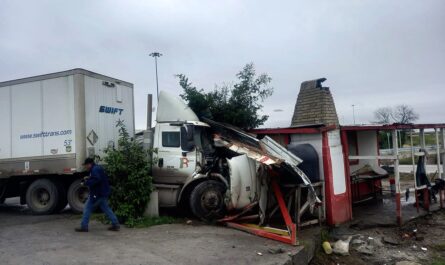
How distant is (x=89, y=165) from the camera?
27.6 ft

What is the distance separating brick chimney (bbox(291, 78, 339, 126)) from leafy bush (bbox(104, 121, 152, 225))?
5.82 meters

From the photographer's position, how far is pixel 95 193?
852 cm

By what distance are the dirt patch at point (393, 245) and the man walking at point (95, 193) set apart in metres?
4.29

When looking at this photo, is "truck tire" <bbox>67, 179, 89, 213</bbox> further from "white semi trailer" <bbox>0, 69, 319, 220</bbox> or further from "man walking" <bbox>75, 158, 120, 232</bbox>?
"man walking" <bbox>75, 158, 120, 232</bbox>

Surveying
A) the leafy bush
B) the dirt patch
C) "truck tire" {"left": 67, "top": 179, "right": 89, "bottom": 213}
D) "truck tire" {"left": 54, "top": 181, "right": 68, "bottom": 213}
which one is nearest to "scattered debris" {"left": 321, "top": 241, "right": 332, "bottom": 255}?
the dirt patch

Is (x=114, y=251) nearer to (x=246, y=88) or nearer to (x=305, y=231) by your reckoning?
(x=305, y=231)

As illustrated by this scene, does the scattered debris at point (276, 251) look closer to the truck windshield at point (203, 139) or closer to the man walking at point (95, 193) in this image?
the man walking at point (95, 193)

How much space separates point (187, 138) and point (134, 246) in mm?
3382

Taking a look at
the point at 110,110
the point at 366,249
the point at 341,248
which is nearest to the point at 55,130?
the point at 110,110

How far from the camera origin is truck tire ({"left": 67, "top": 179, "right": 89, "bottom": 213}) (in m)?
10.6

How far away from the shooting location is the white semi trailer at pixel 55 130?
33.6ft

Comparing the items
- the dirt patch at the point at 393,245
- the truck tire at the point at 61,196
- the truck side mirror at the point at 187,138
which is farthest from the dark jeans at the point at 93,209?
the dirt patch at the point at 393,245

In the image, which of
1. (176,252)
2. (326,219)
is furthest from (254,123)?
(176,252)

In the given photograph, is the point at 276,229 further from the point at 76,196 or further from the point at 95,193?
the point at 76,196
